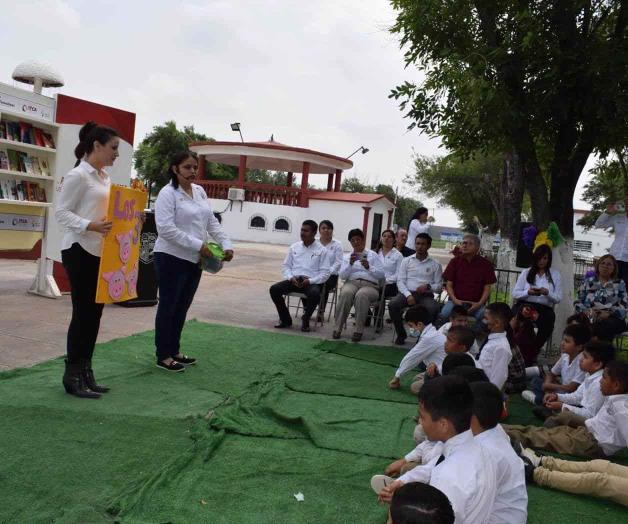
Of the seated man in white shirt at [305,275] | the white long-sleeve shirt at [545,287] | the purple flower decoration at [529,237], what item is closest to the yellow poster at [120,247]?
the seated man in white shirt at [305,275]

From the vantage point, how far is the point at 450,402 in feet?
7.92

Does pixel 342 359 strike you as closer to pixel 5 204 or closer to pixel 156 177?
pixel 5 204

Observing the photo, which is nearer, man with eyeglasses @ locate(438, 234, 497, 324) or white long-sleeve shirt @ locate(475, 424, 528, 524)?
white long-sleeve shirt @ locate(475, 424, 528, 524)

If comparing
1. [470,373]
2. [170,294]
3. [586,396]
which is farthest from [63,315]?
[586,396]

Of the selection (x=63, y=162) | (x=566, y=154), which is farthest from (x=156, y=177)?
(x=566, y=154)

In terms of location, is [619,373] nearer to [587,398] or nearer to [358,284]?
[587,398]

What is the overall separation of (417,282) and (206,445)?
425cm

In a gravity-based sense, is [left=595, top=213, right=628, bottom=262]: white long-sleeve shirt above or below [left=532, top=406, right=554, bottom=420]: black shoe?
above

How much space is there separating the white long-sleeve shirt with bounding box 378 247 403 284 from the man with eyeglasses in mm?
1051

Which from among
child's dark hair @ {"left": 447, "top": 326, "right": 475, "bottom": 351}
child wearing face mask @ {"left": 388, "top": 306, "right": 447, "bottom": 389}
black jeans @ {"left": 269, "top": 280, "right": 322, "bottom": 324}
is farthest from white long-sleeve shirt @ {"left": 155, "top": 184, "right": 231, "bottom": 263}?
black jeans @ {"left": 269, "top": 280, "right": 322, "bottom": 324}

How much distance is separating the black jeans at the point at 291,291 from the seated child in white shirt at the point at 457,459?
4726 millimetres

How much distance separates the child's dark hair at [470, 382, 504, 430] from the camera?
2672mm

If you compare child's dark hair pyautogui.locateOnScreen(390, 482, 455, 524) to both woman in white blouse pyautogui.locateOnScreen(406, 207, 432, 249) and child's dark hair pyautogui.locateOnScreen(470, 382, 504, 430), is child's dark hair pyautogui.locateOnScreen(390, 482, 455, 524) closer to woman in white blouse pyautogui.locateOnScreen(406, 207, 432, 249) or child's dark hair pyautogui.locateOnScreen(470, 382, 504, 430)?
child's dark hair pyautogui.locateOnScreen(470, 382, 504, 430)

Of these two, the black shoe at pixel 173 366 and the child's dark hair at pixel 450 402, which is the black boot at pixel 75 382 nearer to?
the black shoe at pixel 173 366
